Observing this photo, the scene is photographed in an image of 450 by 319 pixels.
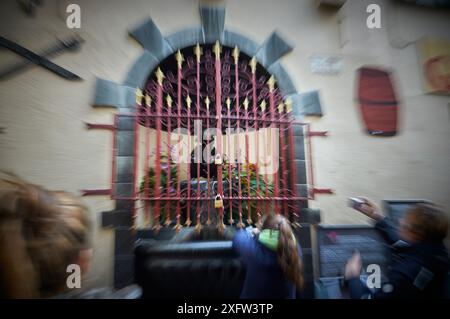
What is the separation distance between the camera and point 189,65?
282 cm

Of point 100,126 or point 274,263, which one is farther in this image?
point 100,126

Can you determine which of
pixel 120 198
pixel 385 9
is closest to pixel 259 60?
pixel 385 9

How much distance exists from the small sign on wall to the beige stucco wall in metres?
0.07

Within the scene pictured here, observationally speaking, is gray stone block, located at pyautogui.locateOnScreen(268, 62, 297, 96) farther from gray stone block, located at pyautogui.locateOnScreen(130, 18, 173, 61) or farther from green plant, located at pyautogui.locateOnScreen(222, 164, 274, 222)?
gray stone block, located at pyautogui.locateOnScreen(130, 18, 173, 61)

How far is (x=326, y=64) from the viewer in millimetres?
3117

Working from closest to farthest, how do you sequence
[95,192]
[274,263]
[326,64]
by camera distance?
[274,263], [95,192], [326,64]

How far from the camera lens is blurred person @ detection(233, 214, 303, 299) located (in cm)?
187

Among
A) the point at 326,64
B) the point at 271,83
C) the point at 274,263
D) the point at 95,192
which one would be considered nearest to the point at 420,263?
the point at 274,263

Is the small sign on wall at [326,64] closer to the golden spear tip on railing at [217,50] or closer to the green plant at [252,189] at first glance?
the golden spear tip on railing at [217,50]

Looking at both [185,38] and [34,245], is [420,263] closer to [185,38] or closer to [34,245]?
[34,245]


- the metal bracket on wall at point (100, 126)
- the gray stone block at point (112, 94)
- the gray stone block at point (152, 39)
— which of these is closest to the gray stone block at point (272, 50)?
the gray stone block at point (152, 39)

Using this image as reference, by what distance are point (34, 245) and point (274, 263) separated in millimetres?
1593
